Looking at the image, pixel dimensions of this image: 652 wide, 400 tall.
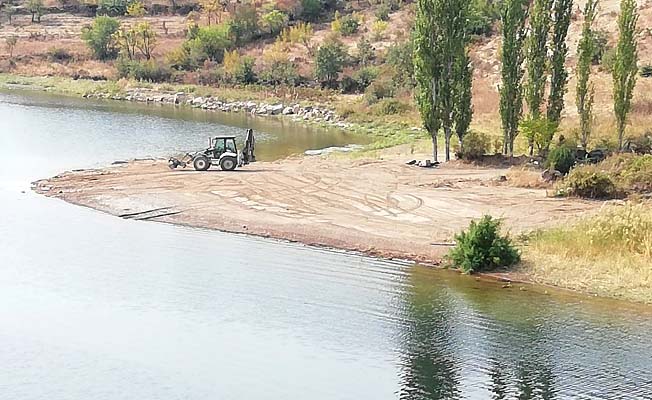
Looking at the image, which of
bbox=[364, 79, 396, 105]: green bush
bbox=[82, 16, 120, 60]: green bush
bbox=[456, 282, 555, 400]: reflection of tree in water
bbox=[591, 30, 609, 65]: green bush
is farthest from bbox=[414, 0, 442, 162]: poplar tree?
bbox=[82, 16, 120, 60]: green bush

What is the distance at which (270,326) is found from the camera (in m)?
20.6

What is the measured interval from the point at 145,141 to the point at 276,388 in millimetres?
37882

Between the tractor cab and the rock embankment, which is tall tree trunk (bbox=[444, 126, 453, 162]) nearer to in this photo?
the tractor cab

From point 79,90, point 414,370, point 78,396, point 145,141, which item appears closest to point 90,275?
point 78,396

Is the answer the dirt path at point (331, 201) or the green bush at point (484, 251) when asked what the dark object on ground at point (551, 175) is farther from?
the green bush at point (484, 251)

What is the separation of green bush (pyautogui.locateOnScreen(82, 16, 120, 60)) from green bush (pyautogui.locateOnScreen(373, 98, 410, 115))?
4418 centimetres

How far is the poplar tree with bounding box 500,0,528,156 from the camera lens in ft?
137

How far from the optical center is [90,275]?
2489 centimetres

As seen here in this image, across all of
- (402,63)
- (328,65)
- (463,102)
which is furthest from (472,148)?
(328,65)

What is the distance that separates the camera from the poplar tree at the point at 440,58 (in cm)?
4141

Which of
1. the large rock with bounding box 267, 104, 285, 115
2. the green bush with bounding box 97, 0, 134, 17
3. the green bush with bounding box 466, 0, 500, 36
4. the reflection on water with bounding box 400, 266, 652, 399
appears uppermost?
the green bush with bounding box 97, 0, 134, 17

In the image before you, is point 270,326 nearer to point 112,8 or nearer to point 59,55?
point 59,55

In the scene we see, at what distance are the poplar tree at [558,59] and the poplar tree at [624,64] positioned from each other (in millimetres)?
2338

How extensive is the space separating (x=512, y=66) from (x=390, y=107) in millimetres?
25782
